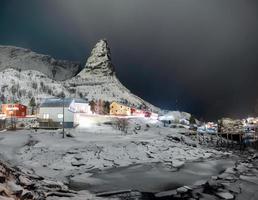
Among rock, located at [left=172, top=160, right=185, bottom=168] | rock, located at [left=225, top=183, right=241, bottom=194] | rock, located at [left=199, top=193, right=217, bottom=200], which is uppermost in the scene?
rock, located at [left=199, top=193, right=217, bottom=200]

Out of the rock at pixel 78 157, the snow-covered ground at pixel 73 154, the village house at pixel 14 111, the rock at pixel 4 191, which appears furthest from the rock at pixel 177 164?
the village house at pixel 14 111

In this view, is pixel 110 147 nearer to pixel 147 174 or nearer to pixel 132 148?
pixel 132 148

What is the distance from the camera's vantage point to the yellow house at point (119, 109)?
15538cm

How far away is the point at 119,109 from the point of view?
515ft

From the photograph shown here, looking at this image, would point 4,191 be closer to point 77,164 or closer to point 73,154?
point 77,164

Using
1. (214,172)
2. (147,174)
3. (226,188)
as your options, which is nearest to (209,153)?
(214,172)

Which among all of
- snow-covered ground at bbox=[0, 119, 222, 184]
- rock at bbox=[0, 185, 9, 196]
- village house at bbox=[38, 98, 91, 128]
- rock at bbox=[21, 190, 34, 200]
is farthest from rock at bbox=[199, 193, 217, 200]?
village house at bbox=[38, 98, 91, 128]

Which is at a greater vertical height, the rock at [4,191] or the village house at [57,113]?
the village house at [57,113]

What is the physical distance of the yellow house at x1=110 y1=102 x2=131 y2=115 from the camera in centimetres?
15538

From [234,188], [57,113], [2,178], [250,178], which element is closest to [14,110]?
[57,113]

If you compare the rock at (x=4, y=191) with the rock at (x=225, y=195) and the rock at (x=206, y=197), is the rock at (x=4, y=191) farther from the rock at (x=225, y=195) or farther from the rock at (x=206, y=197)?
the rock at (x=225, y=195)

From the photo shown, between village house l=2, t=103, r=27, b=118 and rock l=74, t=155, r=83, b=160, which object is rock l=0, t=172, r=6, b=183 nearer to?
rock l=74, t=155, r=83, b=160

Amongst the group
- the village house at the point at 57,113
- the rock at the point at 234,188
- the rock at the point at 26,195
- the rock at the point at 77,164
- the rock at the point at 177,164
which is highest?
the village house at the point at 57,113

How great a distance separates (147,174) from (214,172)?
439 inches
